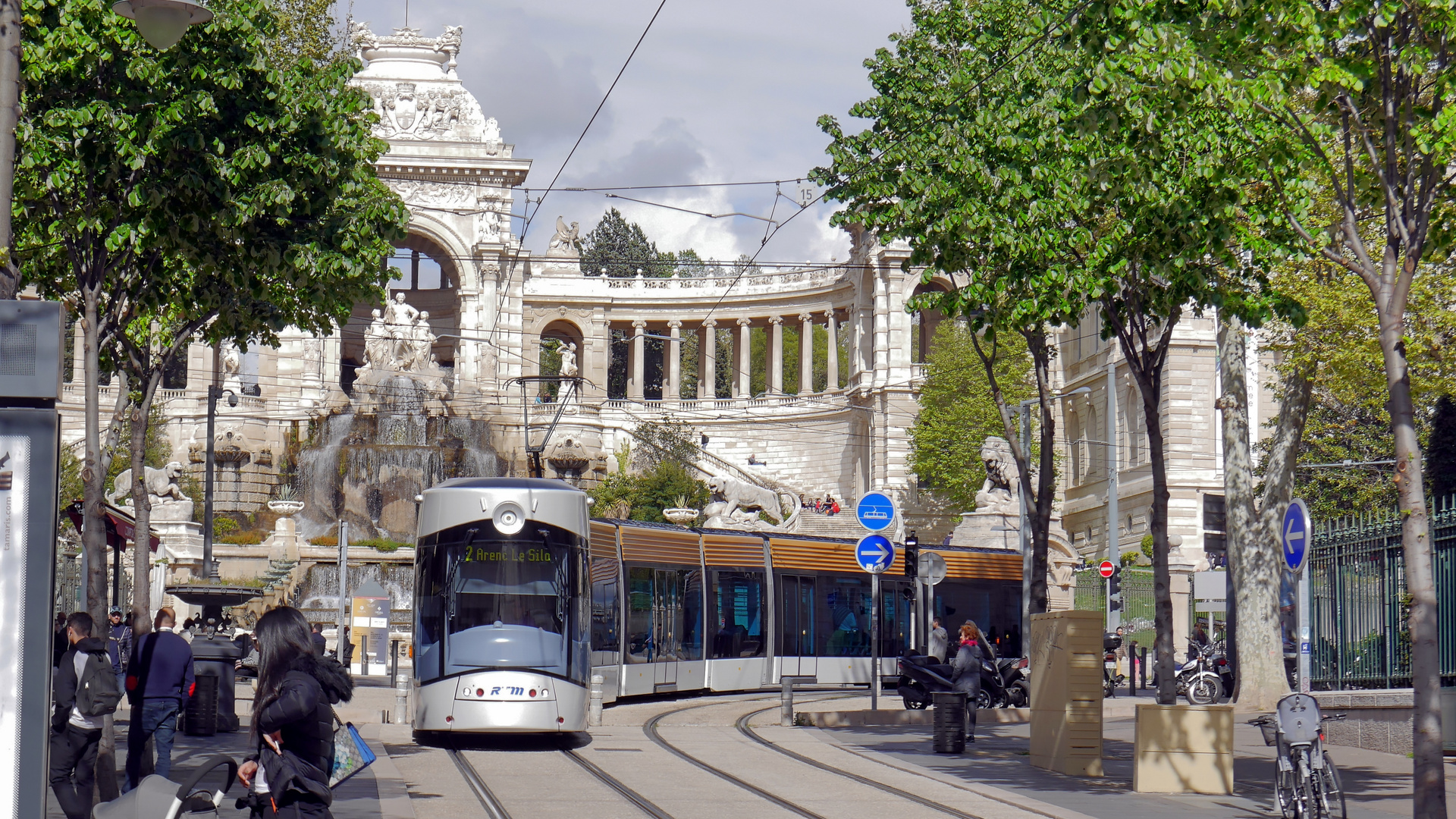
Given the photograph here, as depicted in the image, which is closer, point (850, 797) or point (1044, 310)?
point (850, 797)

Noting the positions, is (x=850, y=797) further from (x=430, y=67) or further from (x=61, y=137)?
(x=430, y=67)

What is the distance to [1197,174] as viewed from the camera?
1406cm

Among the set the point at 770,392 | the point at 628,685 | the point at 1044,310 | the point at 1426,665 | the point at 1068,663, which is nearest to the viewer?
the point at 1426,665

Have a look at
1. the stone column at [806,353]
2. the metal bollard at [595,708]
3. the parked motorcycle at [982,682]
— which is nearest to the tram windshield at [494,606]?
the metal bollard at [595,708]

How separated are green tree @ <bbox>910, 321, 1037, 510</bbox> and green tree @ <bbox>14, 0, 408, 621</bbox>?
47.7 meters

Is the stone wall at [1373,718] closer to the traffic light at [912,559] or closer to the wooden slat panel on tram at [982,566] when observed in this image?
the traffic light at [912,559]

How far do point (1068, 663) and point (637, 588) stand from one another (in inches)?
425

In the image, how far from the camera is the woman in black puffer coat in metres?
7.66

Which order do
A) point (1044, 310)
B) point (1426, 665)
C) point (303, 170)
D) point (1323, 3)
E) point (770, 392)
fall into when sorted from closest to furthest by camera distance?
point (1426, 665) → point (1323, 3) → point (303, 170) → point (1044, 310) → point (770, 392)

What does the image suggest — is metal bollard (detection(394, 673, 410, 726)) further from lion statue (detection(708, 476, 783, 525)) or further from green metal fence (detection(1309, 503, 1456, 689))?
lion statue (detection(708, 476, 783, 525))

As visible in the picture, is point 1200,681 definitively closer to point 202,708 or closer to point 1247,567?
point 1247,567

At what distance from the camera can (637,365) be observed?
3344 inches

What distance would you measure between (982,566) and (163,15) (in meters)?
25.3

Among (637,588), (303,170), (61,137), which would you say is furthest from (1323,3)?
(637,588)
